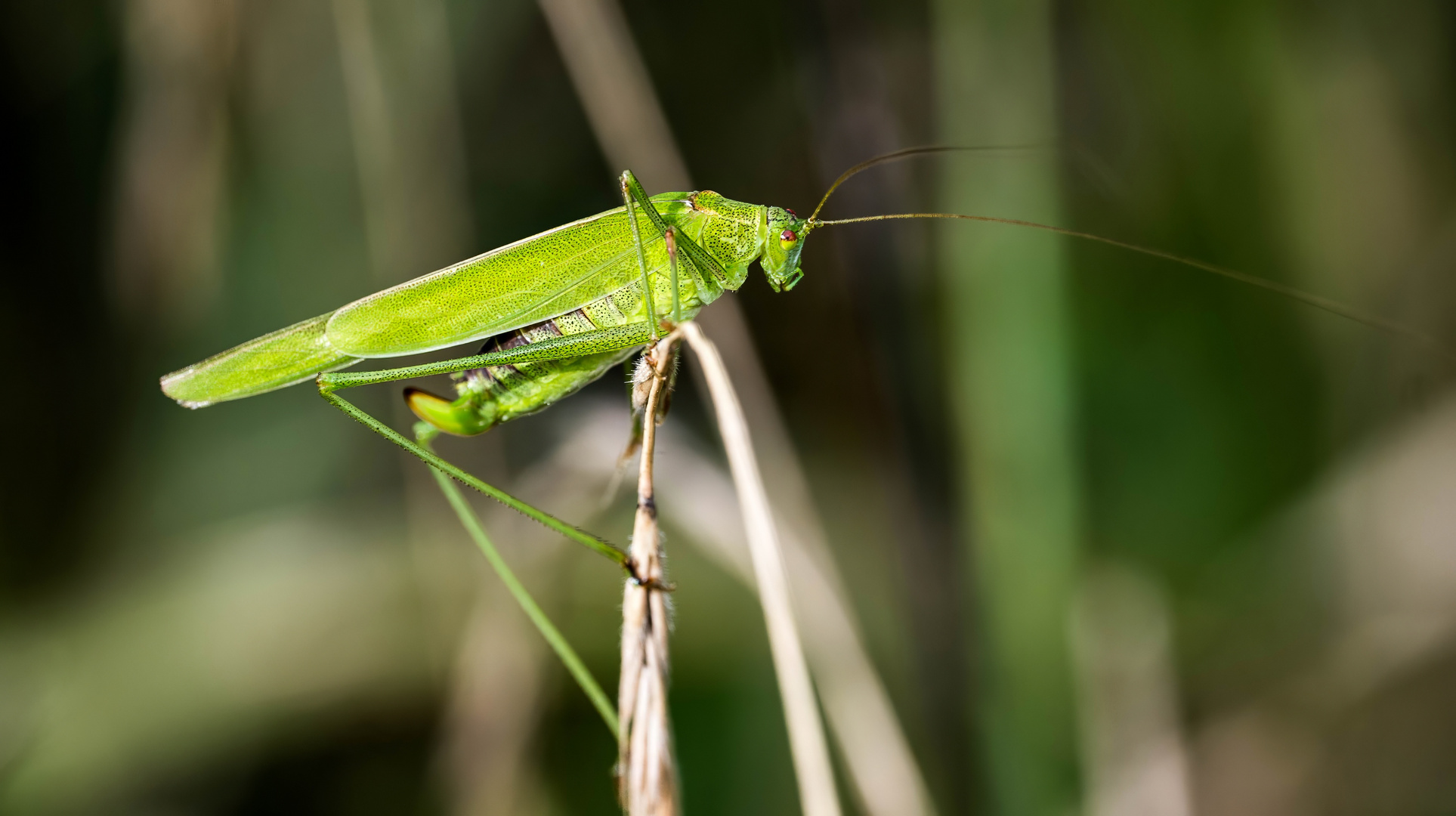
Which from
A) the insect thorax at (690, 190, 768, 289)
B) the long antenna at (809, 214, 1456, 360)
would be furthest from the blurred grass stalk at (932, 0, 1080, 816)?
the insect thorax at (690, 190, 768, 289)

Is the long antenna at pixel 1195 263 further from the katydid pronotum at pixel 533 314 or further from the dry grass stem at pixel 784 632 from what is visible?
the dry grass stem at pixel 784 632

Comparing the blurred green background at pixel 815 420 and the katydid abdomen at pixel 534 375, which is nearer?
the katydid abdomen at pixel 534 375

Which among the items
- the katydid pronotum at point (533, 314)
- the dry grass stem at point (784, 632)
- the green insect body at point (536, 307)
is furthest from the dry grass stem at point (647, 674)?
the green insect body at point (536, 307)

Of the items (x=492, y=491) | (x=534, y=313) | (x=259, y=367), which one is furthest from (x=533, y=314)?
(x=259, y=367)

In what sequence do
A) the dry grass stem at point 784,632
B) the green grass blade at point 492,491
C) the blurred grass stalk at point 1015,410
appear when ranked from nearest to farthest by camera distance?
the dry grass stem at point 784,632, the green grass blade at point 492,491, the blurred grass stalk at point 1015,410

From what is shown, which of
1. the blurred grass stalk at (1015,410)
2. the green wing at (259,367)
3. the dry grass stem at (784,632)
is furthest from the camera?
the blurred grass stalk at (1015,410)

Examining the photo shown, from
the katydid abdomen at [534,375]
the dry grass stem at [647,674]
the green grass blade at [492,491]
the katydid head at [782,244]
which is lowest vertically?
the dry grass stem at [647,674]

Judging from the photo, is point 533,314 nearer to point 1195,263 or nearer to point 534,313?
point 534,313
